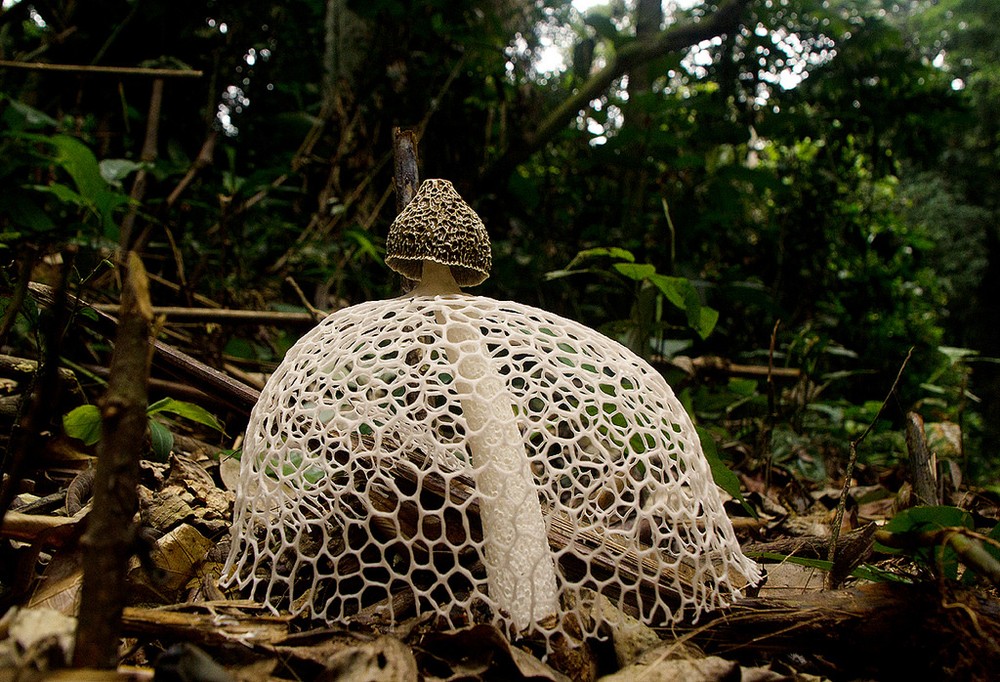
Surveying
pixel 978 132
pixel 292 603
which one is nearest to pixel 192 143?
pixel 292 603

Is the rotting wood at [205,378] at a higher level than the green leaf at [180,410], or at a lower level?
higher

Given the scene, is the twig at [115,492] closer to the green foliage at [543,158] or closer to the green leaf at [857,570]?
the green leaf at [857,570]

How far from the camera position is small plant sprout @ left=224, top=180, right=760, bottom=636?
4.27ft

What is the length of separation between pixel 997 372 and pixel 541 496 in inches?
519

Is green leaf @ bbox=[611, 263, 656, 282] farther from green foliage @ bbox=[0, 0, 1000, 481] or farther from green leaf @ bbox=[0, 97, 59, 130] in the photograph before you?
green leaf @ bbox=[0, 97, 59, 130]

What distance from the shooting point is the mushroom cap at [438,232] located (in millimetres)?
1471

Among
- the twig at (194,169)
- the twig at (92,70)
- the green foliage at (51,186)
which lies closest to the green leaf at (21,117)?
the green foliage at (51,186)

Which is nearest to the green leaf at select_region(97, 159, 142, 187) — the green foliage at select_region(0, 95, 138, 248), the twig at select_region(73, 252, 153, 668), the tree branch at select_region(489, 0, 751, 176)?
the green foliage at select_region(0, 95, 138, 248)

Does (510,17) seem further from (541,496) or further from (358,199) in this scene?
(541,496)

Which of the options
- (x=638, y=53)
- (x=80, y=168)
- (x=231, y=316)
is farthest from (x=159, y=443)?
(x=638, y=53)

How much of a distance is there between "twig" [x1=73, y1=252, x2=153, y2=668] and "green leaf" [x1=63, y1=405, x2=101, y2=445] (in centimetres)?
91

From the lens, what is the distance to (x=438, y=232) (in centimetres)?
147

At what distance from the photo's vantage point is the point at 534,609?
1.25m

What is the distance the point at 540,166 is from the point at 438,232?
4451mm
